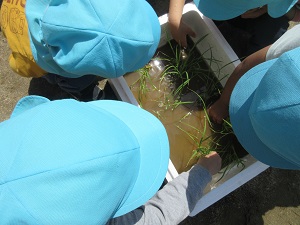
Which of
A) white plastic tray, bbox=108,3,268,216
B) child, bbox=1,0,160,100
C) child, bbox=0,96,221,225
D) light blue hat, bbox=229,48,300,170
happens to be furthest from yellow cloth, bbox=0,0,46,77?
light blue hat, bbox=229,48,300,170

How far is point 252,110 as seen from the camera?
82 cm

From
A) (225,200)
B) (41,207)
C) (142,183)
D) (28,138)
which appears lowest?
(225,200)

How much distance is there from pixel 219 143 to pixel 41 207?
0.75 m

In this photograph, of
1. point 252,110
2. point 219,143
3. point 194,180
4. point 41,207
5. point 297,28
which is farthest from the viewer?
point 219,143

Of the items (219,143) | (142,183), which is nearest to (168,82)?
(219,143)

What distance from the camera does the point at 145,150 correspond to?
0.92 metres

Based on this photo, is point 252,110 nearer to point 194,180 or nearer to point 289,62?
point 289,62

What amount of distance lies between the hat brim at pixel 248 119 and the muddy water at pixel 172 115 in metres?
0.26

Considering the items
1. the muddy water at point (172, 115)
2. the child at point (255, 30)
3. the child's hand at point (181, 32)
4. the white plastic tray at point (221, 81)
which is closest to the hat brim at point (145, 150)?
the white plastic tray at point (221, 81)

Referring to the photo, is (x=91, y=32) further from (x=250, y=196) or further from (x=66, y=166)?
(x=250, y=196)

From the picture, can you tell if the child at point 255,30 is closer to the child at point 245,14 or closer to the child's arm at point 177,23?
the child at point 245,14

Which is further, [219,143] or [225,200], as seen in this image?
[225,200]

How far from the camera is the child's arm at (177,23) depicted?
1154mm

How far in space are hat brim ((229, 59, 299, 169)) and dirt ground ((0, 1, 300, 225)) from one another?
521 mm
